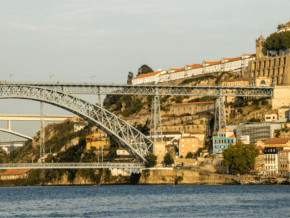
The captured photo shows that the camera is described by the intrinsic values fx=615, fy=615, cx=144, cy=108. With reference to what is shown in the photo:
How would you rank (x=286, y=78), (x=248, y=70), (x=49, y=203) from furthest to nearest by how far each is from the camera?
(x=248, y=70)
(x=286, y=78)
(x=49, y=203)

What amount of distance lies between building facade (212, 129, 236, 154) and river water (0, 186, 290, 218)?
66.7 feet

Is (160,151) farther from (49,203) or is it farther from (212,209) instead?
(212,209)

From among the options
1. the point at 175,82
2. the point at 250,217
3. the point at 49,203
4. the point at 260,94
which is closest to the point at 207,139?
the point at 260,94

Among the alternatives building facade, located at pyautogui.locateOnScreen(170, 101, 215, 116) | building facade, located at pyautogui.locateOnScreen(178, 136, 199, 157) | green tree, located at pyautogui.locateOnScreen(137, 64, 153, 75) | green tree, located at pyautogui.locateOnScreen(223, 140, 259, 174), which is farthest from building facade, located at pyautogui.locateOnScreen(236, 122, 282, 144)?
green tree, located at pyautogui.locateOnScreen(137, 64, 153, 75)

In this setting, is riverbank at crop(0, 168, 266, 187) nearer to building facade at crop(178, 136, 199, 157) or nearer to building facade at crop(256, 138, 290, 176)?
building facade at crop(256, 138, 290, 176)

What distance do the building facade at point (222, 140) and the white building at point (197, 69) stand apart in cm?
2702

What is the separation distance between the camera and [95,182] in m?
81.6

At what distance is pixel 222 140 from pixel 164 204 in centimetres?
3461

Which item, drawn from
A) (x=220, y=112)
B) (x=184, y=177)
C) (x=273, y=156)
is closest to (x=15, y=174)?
(x=184, y=177)

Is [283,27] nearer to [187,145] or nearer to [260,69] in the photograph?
[260,69]

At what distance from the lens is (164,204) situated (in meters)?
47.8

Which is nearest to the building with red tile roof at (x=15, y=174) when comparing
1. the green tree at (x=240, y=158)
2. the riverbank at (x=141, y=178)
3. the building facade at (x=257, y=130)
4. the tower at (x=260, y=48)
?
the riverbank at (x=141, y=178)

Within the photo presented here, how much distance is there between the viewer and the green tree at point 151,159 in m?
71.1

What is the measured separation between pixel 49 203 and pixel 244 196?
652 inches
